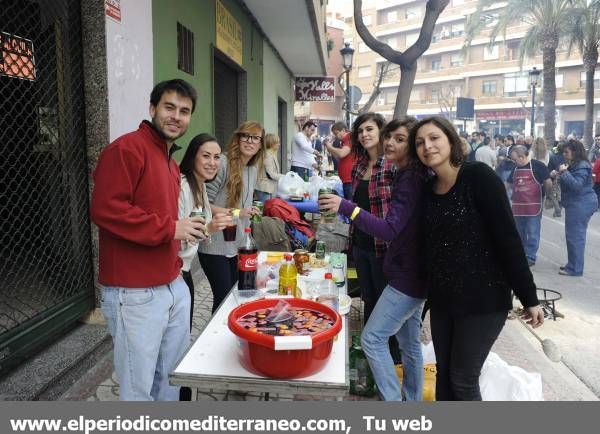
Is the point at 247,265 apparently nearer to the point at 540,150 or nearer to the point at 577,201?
the point at 577,201

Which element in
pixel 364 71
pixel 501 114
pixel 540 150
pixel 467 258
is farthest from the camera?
pixel 364 71

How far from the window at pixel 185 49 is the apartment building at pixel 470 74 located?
42.5 metres

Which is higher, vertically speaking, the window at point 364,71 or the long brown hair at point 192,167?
the window at point 364,71

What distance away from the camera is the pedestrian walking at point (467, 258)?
2.37 meters

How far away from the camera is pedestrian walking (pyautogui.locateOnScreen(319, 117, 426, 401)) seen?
2.81 m

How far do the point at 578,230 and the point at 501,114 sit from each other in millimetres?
49538

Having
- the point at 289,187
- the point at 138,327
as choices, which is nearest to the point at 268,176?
the point at 289,187

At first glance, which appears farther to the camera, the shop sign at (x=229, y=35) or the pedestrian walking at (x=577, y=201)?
the shop sign at (x=229, y=35)

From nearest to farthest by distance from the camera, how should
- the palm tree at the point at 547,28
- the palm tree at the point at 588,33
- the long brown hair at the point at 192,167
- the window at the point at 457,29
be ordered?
the long brown hair at the point at 192,167
the palm tree at the point at 588,33
the palm tree at the point at 547,28
the window at the point at 457,29

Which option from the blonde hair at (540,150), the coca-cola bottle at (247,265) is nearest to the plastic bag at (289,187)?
the coca-cola bottle at (247,265)

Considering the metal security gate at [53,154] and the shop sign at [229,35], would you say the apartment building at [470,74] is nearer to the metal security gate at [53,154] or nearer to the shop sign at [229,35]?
the shop sign at [229,35]

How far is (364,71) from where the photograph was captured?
212 feet

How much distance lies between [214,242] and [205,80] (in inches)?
156

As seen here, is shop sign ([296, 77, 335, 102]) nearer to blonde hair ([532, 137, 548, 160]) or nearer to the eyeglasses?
blonde hair ([532, 137, 548, 160])
